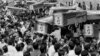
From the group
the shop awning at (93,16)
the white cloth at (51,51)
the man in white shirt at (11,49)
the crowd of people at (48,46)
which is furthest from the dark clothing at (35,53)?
the shop awning at (93,16)

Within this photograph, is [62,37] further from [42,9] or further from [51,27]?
[42,9]

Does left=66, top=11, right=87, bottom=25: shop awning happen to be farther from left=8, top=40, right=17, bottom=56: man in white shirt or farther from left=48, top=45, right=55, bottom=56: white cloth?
left=8, top=40, right=17, bottom=56: man in white shirt

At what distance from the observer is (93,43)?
1408 centimetres

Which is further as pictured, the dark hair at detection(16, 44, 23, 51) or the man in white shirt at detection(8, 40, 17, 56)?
the dark hair at detection(16, 44, 23, 51)

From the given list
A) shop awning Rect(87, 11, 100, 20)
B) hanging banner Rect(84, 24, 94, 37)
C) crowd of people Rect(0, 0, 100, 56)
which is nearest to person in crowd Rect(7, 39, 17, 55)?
crowd of people Rect(0, 0, 100, 56)

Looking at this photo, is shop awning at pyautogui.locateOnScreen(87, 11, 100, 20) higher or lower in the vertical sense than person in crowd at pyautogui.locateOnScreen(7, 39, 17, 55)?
higher

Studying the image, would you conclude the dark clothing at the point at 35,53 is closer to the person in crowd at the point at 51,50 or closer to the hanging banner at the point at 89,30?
the person in crowd at the point at 51,50

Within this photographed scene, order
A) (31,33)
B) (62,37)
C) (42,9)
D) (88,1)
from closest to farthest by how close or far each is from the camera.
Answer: (62,37)
(31,33)
(88,1)
(42,9)

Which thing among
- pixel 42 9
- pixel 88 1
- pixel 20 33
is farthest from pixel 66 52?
pixel 42 9

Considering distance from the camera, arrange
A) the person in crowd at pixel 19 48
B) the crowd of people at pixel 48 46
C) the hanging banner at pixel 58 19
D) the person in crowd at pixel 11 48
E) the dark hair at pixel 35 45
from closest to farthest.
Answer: the crowd of people at pixel 48 46 → the dark hair at pixel 35 45 → the person in crowd at pixel 19 48 → the person in crowd at pixel 11 48 → the hanging banner at pixel 58 19

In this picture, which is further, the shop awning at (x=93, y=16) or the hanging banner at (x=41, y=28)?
the hanging banner at (x=41, y=28)

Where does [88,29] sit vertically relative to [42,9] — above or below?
above

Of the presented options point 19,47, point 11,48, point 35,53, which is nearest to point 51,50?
point 35,53

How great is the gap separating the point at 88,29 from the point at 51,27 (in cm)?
351
